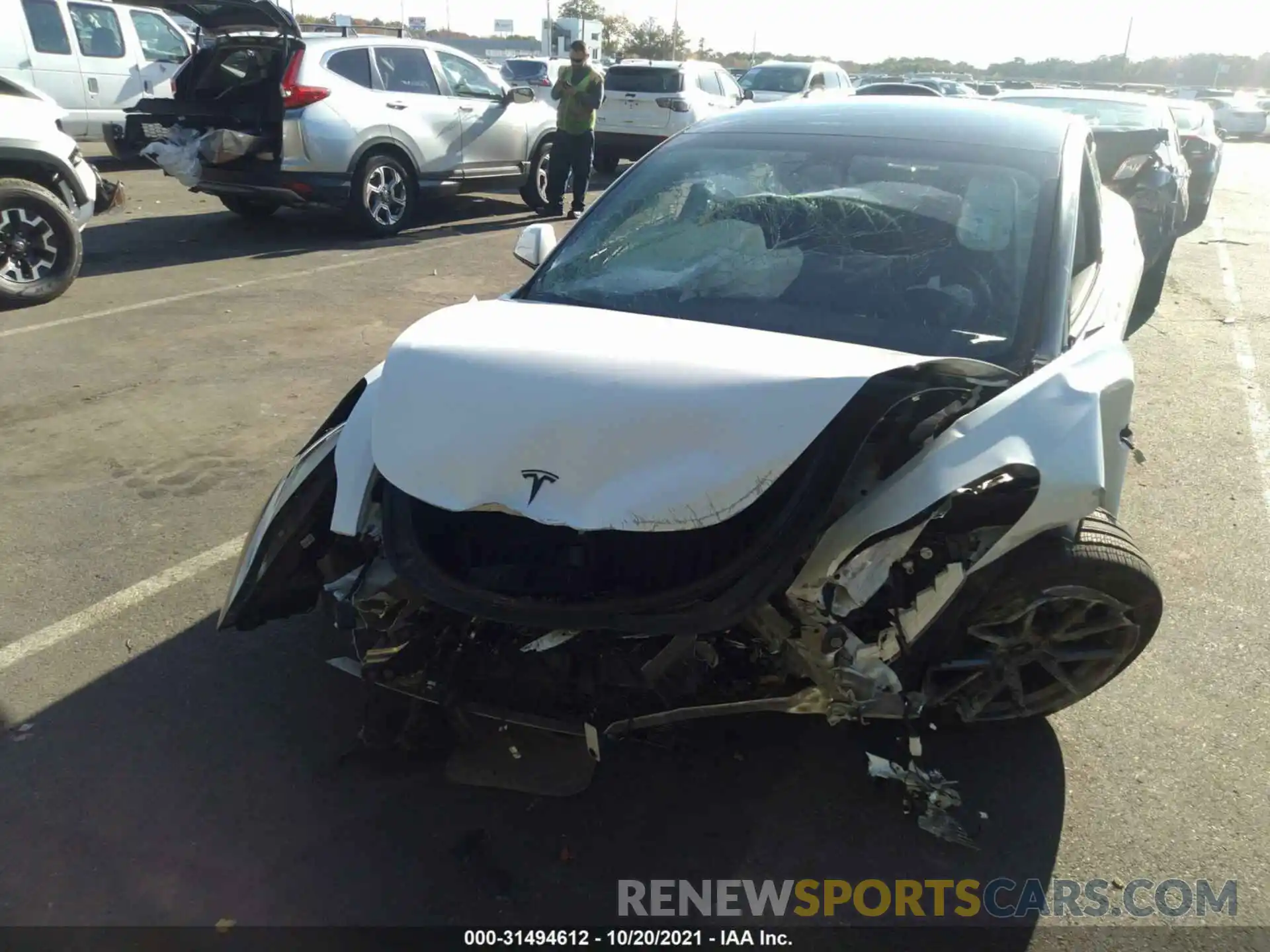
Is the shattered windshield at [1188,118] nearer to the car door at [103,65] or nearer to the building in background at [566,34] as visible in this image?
the car door at [103,65]

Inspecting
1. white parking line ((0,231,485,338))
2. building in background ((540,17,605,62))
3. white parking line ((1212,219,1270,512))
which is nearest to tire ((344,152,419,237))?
white parking line ((0,231,485,338))

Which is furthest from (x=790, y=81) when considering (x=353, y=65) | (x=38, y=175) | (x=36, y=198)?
(x=36, y=198)

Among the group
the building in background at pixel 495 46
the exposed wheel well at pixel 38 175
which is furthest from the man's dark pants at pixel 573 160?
the building in background at pixel 495 46

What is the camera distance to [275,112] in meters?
9.09

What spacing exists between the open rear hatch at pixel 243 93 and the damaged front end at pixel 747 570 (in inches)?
304

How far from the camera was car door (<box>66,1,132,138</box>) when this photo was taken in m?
12.7

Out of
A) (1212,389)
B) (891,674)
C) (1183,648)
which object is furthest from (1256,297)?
(891,674)

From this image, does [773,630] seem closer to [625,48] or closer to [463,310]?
[463,310]

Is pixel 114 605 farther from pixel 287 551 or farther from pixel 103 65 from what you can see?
pixel 103 65

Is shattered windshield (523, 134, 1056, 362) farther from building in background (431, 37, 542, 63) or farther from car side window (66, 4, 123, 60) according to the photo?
building in background (431, 37, 542, 63)

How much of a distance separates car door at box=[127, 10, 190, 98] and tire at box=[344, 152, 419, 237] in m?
5.35

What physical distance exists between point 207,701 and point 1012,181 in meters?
3.21

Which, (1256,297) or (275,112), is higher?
(275,112)

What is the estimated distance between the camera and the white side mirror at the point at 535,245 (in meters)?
3.89
